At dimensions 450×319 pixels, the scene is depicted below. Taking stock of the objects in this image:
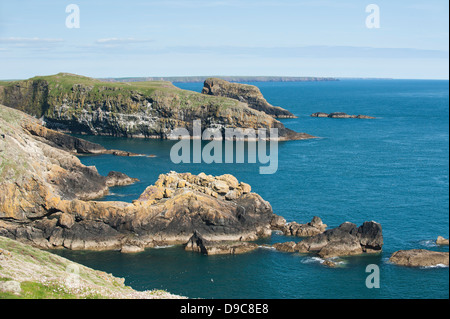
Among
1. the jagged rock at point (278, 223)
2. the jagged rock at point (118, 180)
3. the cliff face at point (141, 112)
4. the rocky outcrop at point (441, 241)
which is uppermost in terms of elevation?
the cliff face at point (141, 112)

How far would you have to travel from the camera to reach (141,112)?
596ft

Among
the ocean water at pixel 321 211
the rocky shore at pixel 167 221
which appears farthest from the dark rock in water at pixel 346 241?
the ocean water at pixel 321 211

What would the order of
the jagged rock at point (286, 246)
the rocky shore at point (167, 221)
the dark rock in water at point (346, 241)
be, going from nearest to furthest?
the dark rock in water at point (346, 241), the jagged rock at point (286, 246), the rocky shore at point (167, 221)

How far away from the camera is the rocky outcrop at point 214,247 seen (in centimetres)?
7200

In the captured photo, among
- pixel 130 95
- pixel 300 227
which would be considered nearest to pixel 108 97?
pixel 130 95

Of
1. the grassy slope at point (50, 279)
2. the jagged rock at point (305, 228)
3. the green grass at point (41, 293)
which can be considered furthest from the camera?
the jagged rock at point (305, 228)

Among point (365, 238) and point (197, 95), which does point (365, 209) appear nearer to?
point (365, 238)

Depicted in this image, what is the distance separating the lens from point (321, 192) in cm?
10181

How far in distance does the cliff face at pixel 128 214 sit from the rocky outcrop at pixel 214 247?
2381 mm

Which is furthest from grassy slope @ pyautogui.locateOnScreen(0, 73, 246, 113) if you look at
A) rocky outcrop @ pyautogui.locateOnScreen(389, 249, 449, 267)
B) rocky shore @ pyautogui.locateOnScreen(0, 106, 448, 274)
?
rocky outcrop @ pyautogui.locateOnScreen(389, 249, 449, 267)

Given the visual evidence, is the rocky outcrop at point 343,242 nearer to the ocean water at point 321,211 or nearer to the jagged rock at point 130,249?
the ocean water at point 321,211

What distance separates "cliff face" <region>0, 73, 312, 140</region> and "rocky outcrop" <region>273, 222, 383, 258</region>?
9988 centimetres

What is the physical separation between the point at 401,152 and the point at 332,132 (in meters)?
45.0

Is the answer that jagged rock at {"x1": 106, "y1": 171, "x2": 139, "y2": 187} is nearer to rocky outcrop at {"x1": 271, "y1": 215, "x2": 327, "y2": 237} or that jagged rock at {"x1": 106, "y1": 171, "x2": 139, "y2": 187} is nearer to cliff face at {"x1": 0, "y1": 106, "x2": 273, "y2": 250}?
cliff face at {"x1": 0, "y1": 106, "x2": 273, "y2": 250}
